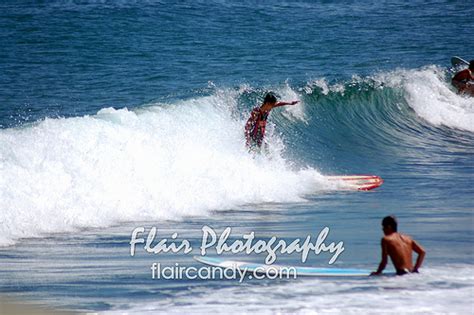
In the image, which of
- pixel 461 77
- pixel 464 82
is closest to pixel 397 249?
pixel 461 77

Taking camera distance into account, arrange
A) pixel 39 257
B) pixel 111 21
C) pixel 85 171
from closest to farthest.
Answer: pixel 39 257, pixel 85 171, pixel 111 21

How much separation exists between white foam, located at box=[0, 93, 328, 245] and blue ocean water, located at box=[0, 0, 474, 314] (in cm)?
→ 3

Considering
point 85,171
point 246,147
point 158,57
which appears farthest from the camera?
point 158,57

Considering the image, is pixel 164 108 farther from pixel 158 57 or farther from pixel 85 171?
pixel 158 57

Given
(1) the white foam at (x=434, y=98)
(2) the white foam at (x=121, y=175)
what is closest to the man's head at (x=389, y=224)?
(2) the white foam at (x=121, y=175)

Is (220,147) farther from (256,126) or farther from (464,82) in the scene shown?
(464,82)

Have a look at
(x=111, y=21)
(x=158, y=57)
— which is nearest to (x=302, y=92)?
(x=158, y=57)

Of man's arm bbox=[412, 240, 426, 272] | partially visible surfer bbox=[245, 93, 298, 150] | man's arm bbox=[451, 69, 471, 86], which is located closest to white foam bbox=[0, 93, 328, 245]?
partially visible surfer bbox=[245, 93, 298, 150]

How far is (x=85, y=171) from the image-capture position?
10.8m

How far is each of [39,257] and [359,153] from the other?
8.56m

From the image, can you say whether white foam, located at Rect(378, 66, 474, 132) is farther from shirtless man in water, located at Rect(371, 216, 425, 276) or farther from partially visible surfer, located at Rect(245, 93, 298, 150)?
shirtless man in water, located at Rect(371, 216, 425, 276)

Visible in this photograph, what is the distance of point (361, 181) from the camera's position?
12.5 meters

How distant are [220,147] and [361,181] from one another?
2.08m

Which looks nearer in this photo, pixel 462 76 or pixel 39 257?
pixel 39 257
